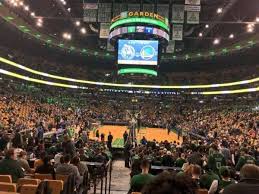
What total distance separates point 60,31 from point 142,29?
81.8 ft

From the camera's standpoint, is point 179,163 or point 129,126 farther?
point 129,126

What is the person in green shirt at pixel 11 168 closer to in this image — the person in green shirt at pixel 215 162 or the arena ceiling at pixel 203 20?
the person in green shirt at pixel 215 162

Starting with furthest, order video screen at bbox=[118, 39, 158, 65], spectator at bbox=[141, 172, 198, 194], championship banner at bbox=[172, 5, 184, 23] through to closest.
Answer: video screen at bbox=[118, 39, 158, 65], championship banner at bbox=[172, 5, 184, 23], spectator at bbox=[141, 172, 198, 194]

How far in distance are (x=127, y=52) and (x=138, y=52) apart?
0.90 metres

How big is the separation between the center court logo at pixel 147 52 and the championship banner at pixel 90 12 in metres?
6.99

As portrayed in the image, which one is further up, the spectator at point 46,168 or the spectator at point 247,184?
the spectator at point 247,184

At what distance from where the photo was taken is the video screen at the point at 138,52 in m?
30.0

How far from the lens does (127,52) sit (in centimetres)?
3045

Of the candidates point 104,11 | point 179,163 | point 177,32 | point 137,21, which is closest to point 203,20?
point 177,32

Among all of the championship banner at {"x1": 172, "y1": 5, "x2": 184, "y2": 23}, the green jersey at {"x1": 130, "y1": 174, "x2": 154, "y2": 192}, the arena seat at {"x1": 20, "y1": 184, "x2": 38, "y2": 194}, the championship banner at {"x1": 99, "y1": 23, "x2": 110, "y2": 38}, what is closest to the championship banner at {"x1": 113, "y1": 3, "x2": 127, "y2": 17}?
the championship banner at {"x1": 99, "y1": 23, "x2": 110, "y2": 38}

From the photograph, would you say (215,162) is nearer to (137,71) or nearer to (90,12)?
(90,12)

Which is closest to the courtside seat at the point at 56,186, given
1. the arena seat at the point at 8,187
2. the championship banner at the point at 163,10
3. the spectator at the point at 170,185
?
the arena seat at the point at 8,187

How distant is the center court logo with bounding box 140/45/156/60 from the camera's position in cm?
3011

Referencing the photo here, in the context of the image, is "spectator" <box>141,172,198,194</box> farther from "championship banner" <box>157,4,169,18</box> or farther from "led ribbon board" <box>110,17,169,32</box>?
"championship banner" <box>157,4,169,18</box>
